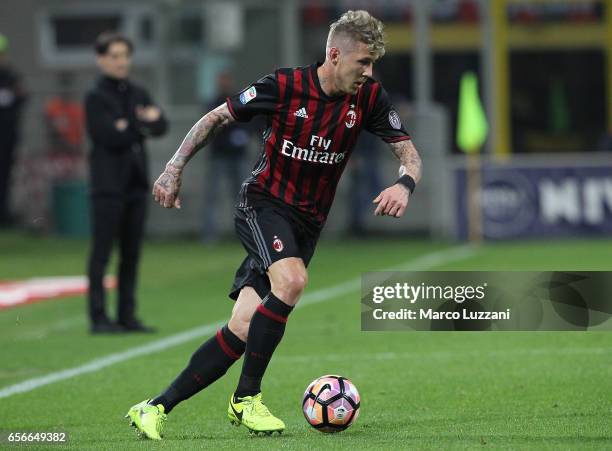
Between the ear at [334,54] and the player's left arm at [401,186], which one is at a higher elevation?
the ear at [334,54]

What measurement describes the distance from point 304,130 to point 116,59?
4904 millimetres

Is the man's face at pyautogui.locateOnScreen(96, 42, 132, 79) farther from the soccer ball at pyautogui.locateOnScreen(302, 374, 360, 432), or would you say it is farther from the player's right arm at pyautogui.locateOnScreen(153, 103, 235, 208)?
the soccer ball at pyautogui.locateOnScreen(302, 374, 360, 432)

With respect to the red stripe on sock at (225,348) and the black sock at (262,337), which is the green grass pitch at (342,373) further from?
the red stripe on sock at (225,348)

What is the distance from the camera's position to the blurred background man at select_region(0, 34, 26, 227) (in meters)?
19.7

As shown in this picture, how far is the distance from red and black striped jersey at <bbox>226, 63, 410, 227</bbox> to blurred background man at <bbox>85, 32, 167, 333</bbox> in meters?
4.59

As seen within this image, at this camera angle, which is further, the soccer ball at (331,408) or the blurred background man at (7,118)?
the blurred background man at (7,118)

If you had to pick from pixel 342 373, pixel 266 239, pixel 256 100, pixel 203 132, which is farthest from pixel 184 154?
pixel 342 373

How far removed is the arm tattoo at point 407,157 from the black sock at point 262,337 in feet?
3.02

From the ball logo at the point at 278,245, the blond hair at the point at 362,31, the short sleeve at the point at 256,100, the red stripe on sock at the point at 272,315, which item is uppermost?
the blond hair at the point at 362,31

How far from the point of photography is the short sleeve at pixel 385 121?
22.6 feet

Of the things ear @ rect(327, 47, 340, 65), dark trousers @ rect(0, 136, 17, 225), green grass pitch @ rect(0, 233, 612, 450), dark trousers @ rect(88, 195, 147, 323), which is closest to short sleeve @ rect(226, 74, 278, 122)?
ear @ rect(327, 47, 340, 65)

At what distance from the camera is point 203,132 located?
6.71m

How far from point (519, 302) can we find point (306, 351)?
3.66m

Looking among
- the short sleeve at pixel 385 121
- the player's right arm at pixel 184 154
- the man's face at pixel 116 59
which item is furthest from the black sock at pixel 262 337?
the man's face at pixel 116 59
